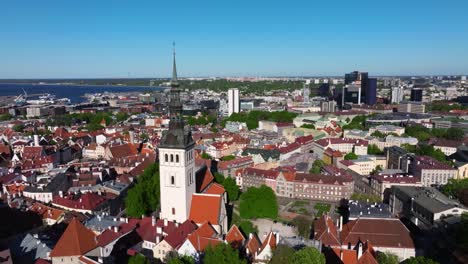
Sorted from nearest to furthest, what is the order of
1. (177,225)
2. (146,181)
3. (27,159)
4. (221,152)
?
(177,225) → (146,181) → (27,159) → (221,152)

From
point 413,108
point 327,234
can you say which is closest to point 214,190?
point 327,234

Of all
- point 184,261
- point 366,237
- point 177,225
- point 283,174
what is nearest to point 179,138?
point 177,225

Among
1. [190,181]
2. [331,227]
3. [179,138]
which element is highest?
[179,138]

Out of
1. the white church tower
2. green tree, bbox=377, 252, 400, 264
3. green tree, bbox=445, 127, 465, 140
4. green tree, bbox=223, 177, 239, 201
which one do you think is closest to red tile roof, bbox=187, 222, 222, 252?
the white church tower

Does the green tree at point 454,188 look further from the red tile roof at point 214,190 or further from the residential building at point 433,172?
the red tile roof at point 214,190

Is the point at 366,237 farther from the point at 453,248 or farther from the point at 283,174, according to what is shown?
the point at 283,174
